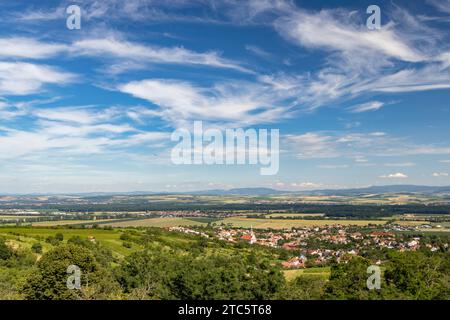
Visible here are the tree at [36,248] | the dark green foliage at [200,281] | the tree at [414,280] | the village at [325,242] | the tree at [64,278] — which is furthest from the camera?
the village at [325,242]

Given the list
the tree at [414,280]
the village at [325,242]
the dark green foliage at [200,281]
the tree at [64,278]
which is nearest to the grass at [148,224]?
the village at [325,242]

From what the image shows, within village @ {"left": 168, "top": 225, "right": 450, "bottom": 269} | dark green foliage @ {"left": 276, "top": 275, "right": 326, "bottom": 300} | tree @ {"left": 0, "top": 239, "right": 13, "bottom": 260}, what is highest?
tree @ {"left": 0, "top": 239, "right": 13, "bottom": 260}

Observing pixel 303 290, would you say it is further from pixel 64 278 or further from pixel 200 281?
pixel 64 278

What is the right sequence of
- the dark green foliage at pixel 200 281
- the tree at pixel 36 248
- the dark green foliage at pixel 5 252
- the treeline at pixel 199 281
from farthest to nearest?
1. the tree at pixel 36 248
2. the dark green foliage at pixel 5 252
3. the dark green foliage at pixel 200 281
4. the treeline at pixel 199 281

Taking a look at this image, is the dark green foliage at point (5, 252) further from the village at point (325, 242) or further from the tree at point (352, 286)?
the village at point (325, 242)

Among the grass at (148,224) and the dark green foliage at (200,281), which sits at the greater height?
the dark green foliage at (200,281)

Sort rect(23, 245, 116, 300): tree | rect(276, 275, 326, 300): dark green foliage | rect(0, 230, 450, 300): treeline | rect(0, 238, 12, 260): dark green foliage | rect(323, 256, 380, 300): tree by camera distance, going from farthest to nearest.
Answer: rect(0, 238, 12, 260): dark green foliage → rect(323, 256, 380, 300): tree → rect(0, 230, 450, 300): treeline → rect(276, 275, 326, 300): dark green foliage → rect(23, 245, 116, 300): tree

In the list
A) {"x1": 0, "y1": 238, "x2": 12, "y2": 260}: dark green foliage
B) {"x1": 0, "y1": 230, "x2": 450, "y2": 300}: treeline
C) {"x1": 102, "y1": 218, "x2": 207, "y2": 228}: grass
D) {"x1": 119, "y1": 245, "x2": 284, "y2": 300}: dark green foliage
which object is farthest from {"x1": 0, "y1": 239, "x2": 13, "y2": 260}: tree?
{"x1": 102, "y1": 218, "x2": 207, "y2": 228}: grass

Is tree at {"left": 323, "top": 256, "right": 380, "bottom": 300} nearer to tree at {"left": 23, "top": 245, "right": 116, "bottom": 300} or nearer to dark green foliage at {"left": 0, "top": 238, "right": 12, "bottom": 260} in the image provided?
tree at {"left": 23, "top": 245, "right": 116, "bottom": 300}

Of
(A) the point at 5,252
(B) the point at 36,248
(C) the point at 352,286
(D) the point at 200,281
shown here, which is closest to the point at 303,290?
(C) the point at 352,286
